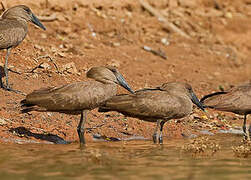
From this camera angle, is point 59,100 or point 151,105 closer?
point 59,100

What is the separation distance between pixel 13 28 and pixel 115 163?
14.6ft

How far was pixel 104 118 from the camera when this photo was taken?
10.5 m

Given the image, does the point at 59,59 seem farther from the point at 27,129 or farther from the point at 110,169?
the point at 110,169

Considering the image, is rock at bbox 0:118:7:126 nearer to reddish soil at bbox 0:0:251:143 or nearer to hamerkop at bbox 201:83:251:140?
reddish soil at bbox 0:0:251:143

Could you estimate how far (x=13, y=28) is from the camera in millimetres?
10656

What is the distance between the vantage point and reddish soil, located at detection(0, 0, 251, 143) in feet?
33.3

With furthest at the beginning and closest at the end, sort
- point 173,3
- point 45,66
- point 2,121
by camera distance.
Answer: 1. point 173,3
2. point 45,66
3. point 2,121

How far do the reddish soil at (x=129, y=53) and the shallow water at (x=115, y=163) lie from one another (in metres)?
1.17

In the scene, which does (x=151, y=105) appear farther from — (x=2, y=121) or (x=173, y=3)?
(x=173, y=3)

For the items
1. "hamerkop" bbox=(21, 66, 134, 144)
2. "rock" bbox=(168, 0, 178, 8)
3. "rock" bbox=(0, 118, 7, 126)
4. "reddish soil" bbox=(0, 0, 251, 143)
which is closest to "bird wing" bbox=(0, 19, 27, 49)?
"reddish soil" bbox=(0, 0, 251, 143)

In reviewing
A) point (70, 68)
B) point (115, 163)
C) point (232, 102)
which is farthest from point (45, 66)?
point (115, 163)

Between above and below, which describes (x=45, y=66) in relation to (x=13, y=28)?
below

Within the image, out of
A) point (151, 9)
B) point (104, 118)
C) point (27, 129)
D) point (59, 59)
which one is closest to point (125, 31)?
point (151, 9)

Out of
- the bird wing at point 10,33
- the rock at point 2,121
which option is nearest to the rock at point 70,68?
the bird wing at point 10,33
